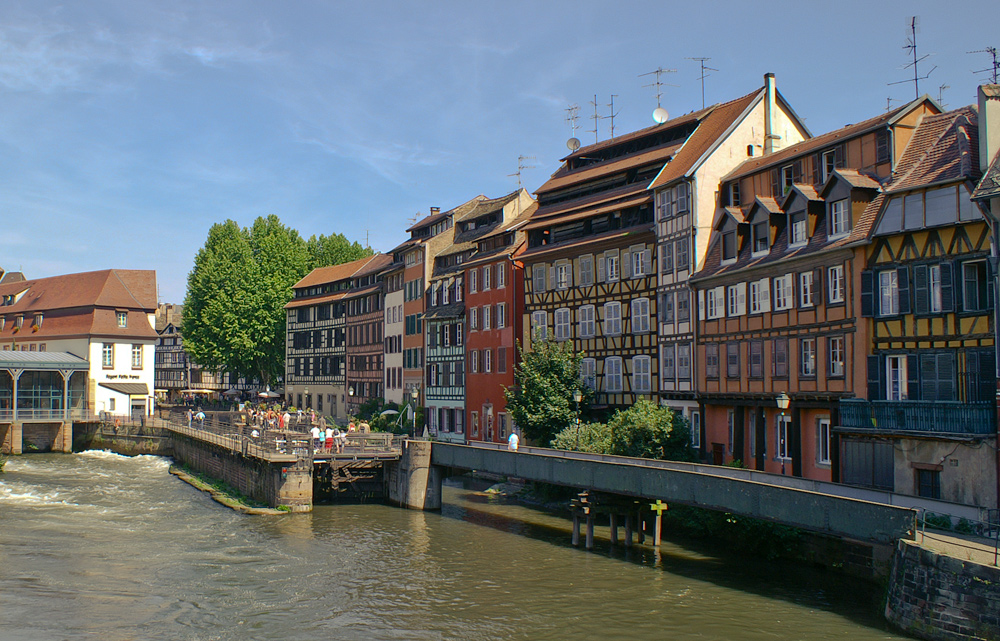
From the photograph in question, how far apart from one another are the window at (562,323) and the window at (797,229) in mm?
14975

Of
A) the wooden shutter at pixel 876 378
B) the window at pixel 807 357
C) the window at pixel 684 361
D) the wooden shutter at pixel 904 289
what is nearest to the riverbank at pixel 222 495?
the window at pixel 684 361

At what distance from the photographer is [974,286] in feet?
80.1

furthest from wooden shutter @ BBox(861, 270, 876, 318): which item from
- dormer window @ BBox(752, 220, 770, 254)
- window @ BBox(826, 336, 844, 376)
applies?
dormer window @ BBox(752, 220, 770, 254)

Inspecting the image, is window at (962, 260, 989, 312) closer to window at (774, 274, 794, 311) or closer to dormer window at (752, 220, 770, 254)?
window at (774, 274, 794, 311)

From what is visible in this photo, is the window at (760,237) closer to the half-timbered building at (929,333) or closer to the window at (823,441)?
the half-timbered building at (929,333)

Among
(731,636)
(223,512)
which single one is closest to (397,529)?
(223,512)

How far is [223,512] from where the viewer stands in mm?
37594

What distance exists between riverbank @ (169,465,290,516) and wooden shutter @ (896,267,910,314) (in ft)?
78.2

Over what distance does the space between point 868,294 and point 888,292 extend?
59 cm

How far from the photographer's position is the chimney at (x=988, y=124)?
2431 centimetres

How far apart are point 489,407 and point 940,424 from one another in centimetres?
2976

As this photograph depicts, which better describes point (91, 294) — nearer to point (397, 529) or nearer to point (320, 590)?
point (397, 529)

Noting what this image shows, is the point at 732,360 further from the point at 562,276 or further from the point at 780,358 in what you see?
the point at 562,276

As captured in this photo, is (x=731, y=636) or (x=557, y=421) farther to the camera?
(x=557, y=421)
